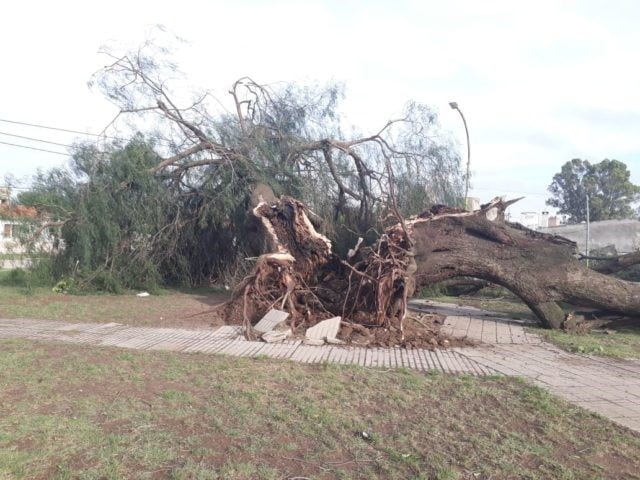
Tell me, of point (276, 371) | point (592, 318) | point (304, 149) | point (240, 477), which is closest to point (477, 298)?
point (592, 318)

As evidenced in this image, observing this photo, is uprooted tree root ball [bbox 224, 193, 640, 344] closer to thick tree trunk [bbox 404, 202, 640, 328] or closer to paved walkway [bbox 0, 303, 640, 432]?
thick tree trunk [bbox 404, 202, 640, 328]

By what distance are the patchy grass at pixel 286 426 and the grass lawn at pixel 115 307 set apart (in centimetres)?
339

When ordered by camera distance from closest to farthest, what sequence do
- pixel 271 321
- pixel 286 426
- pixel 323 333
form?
pixel 286 426, pixel 323 333, pixel 271 321

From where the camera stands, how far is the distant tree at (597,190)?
44.4 m

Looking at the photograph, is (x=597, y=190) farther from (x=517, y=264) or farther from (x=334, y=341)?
(x=334, y=341)

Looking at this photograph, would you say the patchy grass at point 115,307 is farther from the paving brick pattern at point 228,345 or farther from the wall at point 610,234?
the wall at point 610,234

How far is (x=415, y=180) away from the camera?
14719mm

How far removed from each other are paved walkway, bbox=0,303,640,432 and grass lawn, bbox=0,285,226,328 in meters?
0.62

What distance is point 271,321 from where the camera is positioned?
Result: 8.83 m

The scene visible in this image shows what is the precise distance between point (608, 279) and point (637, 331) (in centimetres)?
109

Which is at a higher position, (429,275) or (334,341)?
(429,275)

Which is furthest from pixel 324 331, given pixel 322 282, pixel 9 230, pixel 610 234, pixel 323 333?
pixel 610 234

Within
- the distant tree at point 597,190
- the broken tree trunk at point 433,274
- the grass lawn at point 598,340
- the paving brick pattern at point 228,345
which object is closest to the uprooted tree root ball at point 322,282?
the broken tree trunk at point 433,274

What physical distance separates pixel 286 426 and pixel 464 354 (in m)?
3.79
